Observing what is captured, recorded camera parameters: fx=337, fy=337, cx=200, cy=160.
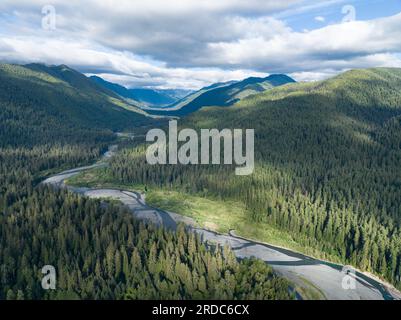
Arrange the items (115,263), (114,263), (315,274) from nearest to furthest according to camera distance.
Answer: (115,263) → (114,263) → (315,274)

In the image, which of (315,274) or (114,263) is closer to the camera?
(114,263)

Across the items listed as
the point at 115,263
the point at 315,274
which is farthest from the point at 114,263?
the point at 315,274

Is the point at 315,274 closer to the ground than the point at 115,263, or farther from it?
closer to the ground

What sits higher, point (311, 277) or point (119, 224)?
point (119, 224)

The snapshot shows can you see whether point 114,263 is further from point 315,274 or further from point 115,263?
point 315,274

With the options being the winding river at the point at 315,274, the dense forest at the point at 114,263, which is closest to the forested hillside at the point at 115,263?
the dense forest at the point at 114,263

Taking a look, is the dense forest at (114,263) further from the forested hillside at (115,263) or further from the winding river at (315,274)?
the winding river at (315,274)

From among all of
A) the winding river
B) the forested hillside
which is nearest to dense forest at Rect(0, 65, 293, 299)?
the forested hillside

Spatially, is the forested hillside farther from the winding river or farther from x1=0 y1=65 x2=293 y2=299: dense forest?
the winding river

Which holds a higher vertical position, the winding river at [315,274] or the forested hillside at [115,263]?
the forested hillside at [115,263]
